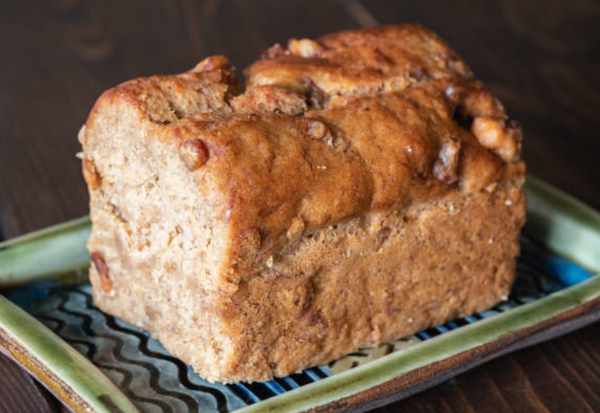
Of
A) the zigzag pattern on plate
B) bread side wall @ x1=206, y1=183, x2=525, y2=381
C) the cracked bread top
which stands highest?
the cracked bread top

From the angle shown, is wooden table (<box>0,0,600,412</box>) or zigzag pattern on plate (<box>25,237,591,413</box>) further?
wooden table (<box>0,0,600,412</box>)

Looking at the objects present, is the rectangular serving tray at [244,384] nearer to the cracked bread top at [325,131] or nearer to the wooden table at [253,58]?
the wooden table at [253,58]

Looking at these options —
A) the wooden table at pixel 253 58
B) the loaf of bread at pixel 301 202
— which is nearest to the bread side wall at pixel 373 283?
the loaf of bread at pixel 301 202

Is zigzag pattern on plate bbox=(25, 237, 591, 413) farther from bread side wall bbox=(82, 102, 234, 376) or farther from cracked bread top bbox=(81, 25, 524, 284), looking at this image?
cracked bread top bbox=(81, 25, 524, 284)

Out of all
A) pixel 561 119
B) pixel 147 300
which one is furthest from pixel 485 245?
pixel 561 119

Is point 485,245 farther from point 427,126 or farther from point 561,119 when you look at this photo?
point 561,119

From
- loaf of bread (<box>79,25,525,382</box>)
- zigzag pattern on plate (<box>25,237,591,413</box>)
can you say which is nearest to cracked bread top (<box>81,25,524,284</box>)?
loaf of bread (<box>79,25,525,382</box>)

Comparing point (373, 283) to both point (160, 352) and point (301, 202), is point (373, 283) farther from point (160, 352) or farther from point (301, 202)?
point (160, 352)
